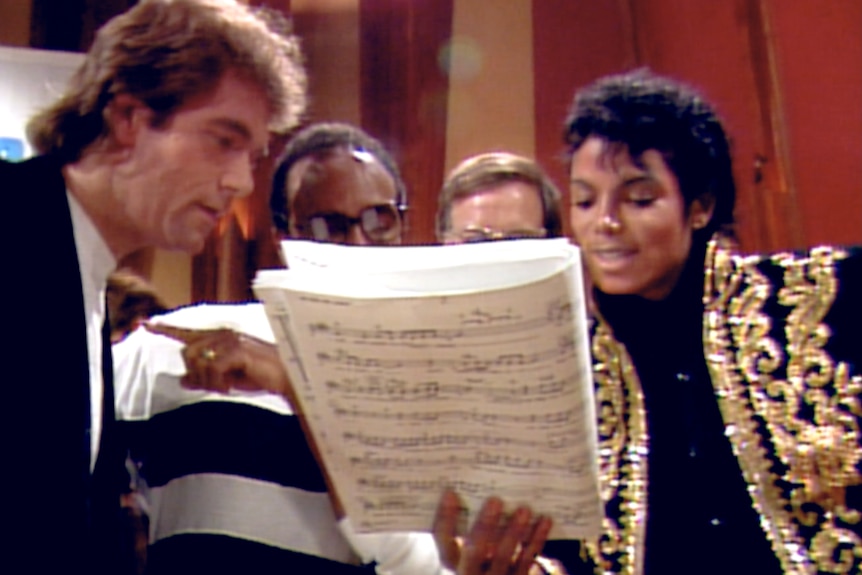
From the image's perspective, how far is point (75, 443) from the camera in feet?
2.78

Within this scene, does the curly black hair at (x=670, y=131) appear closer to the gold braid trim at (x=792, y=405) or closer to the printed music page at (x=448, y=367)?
the gold braid trim at (x=792, y=405)

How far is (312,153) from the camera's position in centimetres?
132

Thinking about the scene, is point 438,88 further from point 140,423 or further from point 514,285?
point 514,285

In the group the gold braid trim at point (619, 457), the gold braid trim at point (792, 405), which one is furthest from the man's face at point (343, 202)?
the gold braid trim at point (792, 405)

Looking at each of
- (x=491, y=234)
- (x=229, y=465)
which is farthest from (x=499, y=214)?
(x=229, y=465)

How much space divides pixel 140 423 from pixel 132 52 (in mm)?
394

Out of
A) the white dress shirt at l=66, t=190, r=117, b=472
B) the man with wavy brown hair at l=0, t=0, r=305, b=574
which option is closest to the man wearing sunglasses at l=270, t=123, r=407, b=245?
the man with wavy brown hair at l=0, t=0, r=305, b=574

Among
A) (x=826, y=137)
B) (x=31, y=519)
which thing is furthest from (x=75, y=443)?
(x=826, y=137)

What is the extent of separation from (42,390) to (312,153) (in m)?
0.58

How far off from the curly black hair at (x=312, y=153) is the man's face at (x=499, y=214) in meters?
0.18

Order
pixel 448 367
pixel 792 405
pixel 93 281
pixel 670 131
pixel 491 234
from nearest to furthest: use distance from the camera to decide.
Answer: pixel 448 367, pixel 93 281, pixel 792 405, pixel 670 131, pixel 491 234

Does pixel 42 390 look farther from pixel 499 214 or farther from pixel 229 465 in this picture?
pixel 499 214

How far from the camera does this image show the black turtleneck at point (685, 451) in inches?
44.6

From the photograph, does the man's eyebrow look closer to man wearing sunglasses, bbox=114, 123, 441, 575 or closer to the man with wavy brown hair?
the man with wavy brown hair
